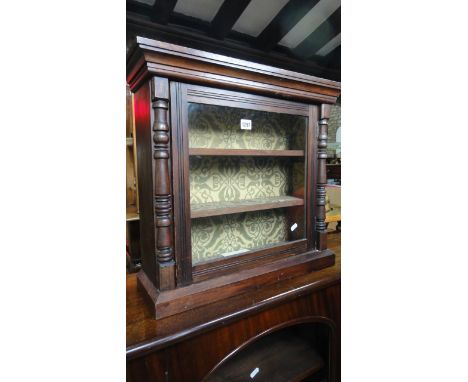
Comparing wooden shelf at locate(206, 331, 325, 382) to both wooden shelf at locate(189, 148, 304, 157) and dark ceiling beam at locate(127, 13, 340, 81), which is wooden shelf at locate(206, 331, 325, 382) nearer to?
wooden shelf at locate(189, 148, 304, 157)

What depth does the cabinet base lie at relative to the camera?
69cm

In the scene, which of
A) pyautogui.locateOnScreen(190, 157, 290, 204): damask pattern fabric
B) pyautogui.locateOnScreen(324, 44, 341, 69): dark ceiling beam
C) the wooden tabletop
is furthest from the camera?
pyautogui.locateOnScreen(324, 44, 341, 69): dark ceiling beam

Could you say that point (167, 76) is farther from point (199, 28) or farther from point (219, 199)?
point (199, 28)

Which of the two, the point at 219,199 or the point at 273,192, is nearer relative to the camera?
the point at 219,199

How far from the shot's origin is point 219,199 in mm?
933

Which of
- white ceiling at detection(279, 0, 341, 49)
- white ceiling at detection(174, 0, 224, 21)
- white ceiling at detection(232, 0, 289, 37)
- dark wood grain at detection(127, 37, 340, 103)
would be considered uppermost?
white ceiling at detection(279, 0, 341, 49)

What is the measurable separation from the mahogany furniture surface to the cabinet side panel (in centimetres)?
12

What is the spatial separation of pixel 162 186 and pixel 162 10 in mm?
1649

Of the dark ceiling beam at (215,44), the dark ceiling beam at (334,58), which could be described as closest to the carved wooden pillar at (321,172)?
the dark ceiling beam at (215,44)

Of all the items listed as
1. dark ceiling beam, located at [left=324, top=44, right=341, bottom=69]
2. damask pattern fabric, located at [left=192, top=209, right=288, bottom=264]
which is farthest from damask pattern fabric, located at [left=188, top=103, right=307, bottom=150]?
dark ceiling beam, located at [left=324, top=44, right=341, bottom=69]

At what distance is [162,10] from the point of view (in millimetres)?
1731
